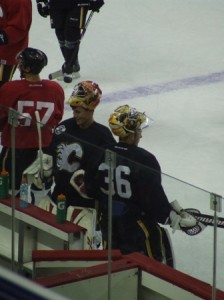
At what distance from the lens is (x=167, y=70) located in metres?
7.05

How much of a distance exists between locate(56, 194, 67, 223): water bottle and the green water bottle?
0.18 m

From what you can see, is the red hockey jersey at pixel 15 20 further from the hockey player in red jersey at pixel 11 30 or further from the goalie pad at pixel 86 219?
the goalie pad at pixel 86 219

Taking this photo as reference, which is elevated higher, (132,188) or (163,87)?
(132,188)

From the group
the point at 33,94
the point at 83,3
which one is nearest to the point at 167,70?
the point at 83,3

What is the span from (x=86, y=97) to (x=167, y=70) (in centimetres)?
290

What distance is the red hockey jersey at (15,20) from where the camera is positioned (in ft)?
18.9

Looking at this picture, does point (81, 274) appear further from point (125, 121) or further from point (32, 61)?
point (32, 61)

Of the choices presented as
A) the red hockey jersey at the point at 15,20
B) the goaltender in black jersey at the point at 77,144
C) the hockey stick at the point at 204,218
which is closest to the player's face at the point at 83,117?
the goaltender in black jersey at the point at 77,144

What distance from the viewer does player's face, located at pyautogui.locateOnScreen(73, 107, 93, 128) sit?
4.07m

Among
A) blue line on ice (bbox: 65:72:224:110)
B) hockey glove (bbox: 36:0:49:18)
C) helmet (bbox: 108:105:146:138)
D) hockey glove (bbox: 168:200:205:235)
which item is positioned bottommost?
blue line on ice (bbox: 65:72:224:110)

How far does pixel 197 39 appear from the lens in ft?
25.3

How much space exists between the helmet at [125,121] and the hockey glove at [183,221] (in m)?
0.74

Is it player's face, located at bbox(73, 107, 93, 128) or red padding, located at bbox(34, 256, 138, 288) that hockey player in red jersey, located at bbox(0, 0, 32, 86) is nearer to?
player's face, located at bbox(73, 107, 93, 128)

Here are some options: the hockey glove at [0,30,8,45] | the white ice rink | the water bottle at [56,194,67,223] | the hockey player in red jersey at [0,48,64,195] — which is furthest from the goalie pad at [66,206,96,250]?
the hockey glove at [0,30,8,45]
